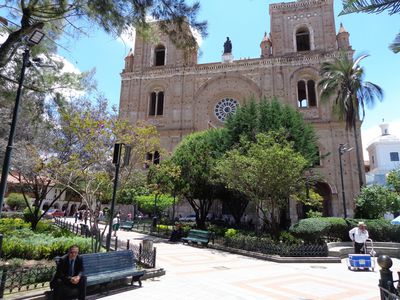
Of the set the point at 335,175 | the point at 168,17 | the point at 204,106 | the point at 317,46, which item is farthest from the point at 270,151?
the point at 317,46

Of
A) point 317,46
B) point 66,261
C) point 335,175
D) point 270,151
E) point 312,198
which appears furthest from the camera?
point 317,46

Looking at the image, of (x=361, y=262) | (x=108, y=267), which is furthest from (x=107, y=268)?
(x=361, y=262)

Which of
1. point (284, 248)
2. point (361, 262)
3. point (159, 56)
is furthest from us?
point (159, 56)

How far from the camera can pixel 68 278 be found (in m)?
5.41

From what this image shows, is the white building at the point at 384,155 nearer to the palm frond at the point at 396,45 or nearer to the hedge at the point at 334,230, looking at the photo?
the hedge at the point at 334,230

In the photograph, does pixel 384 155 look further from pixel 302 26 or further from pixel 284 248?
pixel 284 248

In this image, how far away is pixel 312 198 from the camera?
1756 centimetres

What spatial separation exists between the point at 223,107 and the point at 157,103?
731 cm

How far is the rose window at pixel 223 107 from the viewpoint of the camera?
31359mm

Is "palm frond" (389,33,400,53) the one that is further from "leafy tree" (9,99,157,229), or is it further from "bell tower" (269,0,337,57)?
"bell tower" (269,0,337,57)

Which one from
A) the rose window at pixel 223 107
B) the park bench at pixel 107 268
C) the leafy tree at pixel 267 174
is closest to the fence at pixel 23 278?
the park bench at pixel 107 268

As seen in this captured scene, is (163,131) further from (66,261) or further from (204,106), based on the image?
(66,261)

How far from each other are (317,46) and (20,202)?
36050mm

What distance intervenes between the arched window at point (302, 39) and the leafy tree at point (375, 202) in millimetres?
Result: 18907
